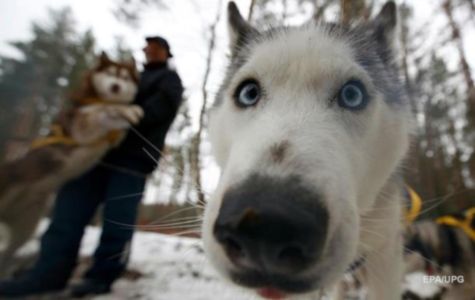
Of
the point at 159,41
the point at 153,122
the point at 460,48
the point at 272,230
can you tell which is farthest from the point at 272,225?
the point at 460,48

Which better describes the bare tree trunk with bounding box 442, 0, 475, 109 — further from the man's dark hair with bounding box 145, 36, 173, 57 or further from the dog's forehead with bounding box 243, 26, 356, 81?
the dog's forehead with bounding box 243, 26, 356, 81

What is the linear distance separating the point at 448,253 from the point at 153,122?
2.75m

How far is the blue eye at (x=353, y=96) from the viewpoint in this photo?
1.41 m

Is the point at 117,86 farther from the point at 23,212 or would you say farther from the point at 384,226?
the point at 384,226

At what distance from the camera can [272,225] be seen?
2.52 feet

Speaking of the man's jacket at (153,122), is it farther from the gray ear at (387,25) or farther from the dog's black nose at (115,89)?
the gray ear at (387,25)

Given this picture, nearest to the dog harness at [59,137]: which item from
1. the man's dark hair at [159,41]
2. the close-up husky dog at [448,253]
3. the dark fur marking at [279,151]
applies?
the man's dark hair at [159,41]

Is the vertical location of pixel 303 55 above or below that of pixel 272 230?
above

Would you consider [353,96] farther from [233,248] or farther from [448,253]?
[448,253]

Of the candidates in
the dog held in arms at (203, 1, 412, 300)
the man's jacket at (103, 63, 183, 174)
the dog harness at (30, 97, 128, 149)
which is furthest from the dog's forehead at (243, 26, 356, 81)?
the dog harness at (30, 97, 128, 149)

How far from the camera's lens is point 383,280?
2006 mm

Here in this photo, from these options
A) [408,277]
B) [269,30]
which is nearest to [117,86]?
[269,30]

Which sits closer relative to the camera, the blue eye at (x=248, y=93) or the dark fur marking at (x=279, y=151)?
the dark fur marking at (x=279, y=151)

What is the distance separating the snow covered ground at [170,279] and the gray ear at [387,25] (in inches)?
71.3
